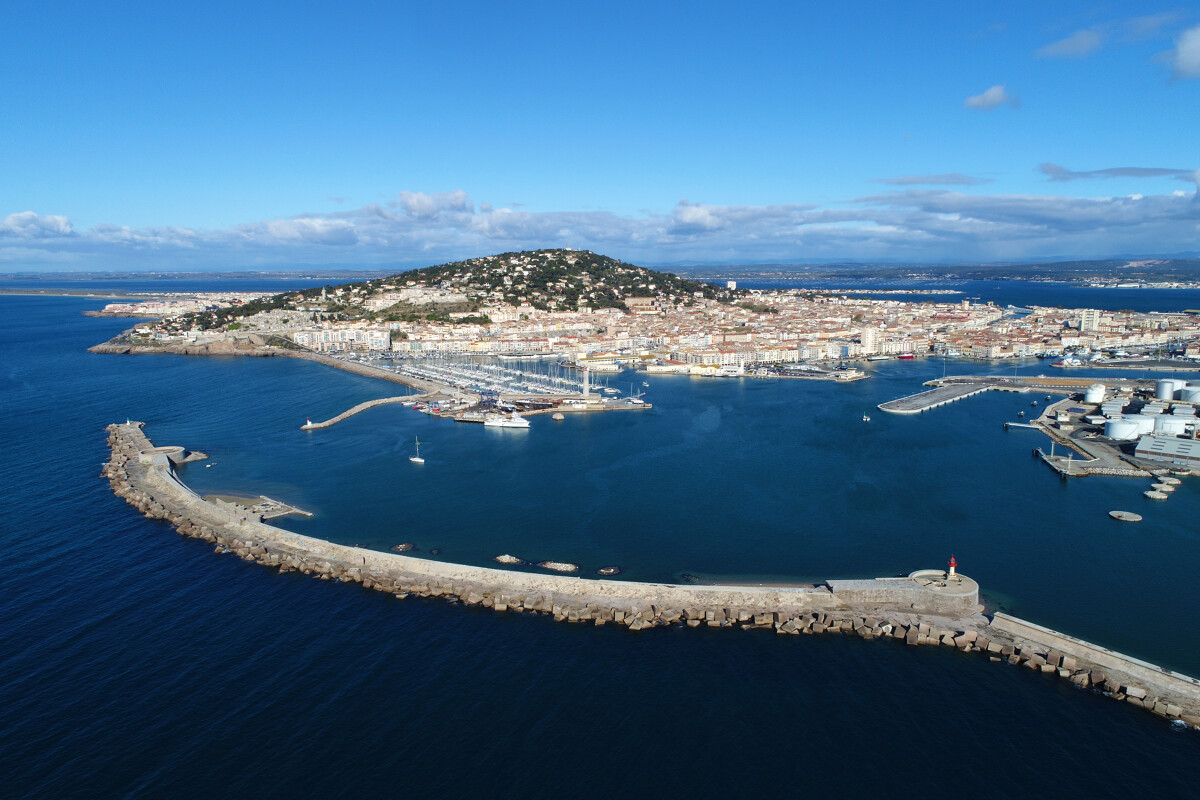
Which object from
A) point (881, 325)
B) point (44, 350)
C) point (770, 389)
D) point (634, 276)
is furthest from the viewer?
point (634, 276)

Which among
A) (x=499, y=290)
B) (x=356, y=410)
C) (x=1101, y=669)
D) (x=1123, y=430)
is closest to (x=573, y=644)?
(x=1101, y=669)

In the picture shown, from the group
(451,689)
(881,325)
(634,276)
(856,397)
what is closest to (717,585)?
(451,689)

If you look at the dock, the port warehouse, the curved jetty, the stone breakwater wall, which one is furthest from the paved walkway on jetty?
the port warehouse

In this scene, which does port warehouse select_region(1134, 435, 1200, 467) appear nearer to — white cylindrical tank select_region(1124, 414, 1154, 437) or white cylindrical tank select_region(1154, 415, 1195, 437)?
white cylindrical tank select_region(1154, 415, 1195, 437)

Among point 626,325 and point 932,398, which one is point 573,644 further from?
point 626,325

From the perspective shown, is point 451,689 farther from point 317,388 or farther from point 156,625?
point 317,388

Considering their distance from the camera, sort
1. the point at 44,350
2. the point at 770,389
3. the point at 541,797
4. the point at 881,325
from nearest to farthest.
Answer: the point at 541,797 < the point at 770,389 < the point at 44,350 < the point at 881,325
